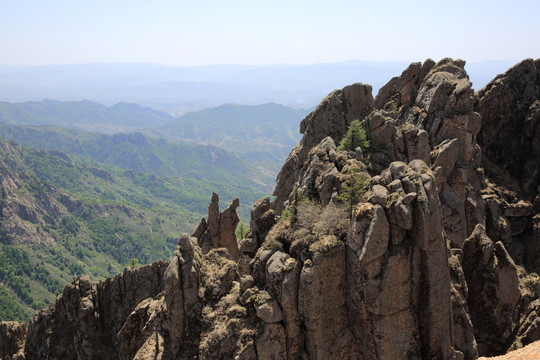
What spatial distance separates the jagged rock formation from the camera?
29.7 meters

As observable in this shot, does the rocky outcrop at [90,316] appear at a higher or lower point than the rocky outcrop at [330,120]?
lower

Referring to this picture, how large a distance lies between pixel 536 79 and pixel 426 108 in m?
19.8

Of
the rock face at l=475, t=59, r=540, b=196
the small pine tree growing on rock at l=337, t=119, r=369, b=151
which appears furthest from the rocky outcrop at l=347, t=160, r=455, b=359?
the rock face at l=475, t=59, r=540, b=196

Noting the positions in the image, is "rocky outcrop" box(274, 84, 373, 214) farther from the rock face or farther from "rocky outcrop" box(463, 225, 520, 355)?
"rocky outcrop" box(463, 225, 520, 355)

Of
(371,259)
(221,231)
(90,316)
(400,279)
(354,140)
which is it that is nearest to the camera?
(371,259)

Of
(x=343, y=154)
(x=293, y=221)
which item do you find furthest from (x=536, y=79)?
(x=293, y=221)

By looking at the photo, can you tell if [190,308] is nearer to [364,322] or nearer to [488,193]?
[364,322]

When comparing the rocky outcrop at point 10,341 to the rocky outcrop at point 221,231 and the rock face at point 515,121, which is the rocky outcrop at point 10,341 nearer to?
the rocky outcrop at point 221,231

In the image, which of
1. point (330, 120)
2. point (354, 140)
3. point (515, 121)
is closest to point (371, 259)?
point (354, 140)

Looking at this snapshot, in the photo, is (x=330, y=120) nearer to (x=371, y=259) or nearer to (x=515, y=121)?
(x=515, y=121)

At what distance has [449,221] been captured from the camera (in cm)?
5103

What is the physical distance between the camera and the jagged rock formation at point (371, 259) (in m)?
29.7

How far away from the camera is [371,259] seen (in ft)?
94.9

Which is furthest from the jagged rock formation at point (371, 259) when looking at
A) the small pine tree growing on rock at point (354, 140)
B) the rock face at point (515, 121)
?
the small pine tree growing on rock at point (354, 140)
